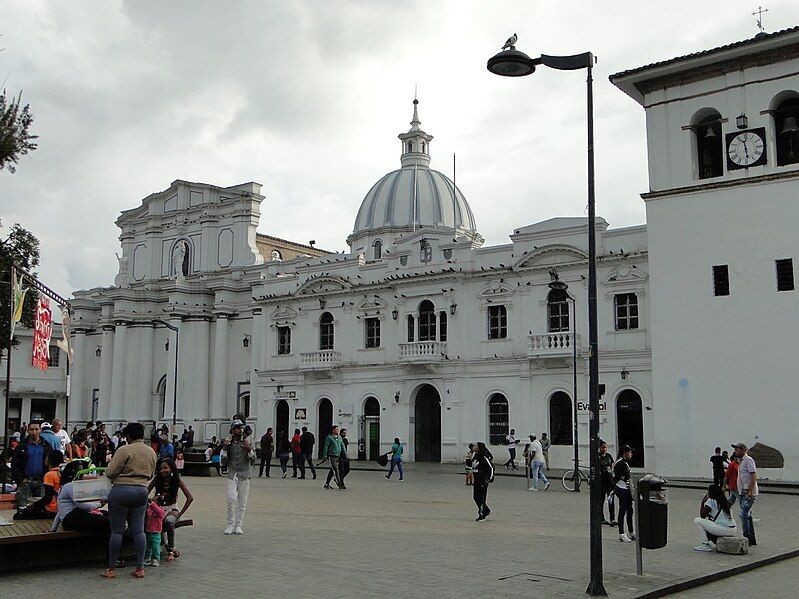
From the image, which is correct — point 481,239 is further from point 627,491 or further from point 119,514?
point 119,514

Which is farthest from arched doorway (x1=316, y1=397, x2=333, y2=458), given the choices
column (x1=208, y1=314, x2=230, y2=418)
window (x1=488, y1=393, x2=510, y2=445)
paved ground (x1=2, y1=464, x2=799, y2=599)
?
paved ground (x1=2, y1=464, x2=799, y2=599)

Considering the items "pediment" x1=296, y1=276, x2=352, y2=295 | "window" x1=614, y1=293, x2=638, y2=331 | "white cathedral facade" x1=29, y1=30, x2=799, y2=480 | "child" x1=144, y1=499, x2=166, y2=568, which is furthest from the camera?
"pediment" x1=296, y1=276, x2=352, y2=295

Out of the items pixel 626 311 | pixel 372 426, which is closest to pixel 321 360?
pixel 372 426

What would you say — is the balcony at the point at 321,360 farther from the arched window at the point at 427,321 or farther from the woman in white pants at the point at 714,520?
the woman in white pants at the point at 714,520

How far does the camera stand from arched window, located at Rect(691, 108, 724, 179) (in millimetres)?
30344

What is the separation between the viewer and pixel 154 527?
1149cm

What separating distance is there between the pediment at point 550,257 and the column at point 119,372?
31050mm

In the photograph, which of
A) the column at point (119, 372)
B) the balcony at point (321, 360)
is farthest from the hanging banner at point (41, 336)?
the column at point (119, 372)

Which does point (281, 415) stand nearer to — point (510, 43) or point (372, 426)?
point (372, 426)

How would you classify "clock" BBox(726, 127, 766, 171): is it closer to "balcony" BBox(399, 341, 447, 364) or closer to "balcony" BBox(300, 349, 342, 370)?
"balcony" BBox(399, 341, 447, 364)

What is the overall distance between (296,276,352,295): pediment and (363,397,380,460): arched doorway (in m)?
5.92

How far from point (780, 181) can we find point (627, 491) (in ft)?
55.3

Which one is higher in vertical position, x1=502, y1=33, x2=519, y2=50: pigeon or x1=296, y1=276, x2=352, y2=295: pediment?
x1=296, y1=276, x2=352, y2=295: pediment

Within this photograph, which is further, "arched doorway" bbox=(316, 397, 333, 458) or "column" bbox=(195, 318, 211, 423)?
"column" bbox=(195, 318, 211, 423)
